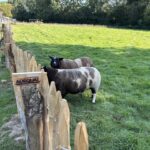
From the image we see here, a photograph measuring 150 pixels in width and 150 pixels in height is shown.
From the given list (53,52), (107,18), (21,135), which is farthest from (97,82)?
(107,18)

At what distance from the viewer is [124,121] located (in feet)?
20.7

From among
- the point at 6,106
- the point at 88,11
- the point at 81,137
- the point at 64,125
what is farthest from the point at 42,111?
the point at 88,11

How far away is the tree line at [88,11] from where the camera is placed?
137ft

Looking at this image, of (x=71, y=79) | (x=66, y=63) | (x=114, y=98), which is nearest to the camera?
Result: (x=71, y=79)

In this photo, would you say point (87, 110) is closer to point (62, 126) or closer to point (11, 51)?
point (11, 51)

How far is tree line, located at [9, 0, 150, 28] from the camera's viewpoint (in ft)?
137

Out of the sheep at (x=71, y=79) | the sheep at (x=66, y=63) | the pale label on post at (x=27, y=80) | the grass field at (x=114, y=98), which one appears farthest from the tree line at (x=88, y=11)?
the pale label on post at (x=27, y=80)

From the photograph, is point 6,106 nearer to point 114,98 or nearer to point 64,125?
point 114,98

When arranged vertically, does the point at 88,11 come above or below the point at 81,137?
below

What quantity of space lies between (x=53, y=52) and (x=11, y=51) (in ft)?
19.3

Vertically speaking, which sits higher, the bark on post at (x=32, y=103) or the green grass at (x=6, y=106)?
the bark on post at (x=32, y=103)

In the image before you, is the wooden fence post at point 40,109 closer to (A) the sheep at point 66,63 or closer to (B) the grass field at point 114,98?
(B) the grass field at point 114,98

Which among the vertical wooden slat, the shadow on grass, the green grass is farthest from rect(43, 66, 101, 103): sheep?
the vertical wooden slat

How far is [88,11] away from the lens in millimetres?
45625
